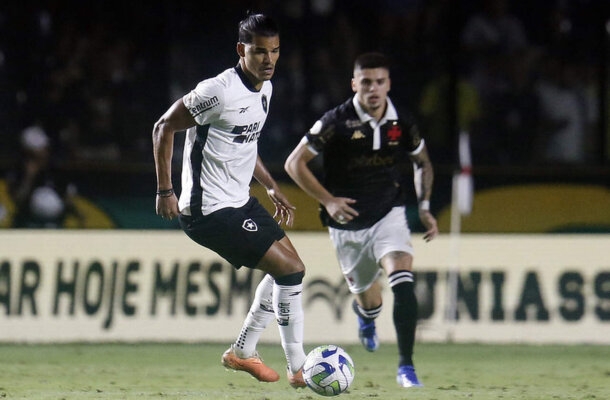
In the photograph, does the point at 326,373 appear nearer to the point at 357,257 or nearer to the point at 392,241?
the point at 392,241

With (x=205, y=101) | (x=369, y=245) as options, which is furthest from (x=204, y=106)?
(x=369, y=245)

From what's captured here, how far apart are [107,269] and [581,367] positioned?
4049 mm

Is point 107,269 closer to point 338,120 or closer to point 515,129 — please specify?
point 338,120

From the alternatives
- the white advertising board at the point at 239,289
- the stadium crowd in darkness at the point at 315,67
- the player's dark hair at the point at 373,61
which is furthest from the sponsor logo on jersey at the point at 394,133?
the stadium crowd in darkness at the point at 315,67

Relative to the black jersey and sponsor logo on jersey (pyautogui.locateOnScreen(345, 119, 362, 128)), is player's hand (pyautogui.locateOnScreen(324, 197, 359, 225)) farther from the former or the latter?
sponsor logo on jersey (pyautogui.locateOnScreen(345, 119, 362, 128))

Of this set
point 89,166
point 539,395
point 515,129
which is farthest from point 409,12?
point 539,395

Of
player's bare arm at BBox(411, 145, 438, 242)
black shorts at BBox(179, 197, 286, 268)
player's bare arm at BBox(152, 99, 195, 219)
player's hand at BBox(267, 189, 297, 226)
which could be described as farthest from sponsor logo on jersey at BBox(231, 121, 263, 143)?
player's bare arm at BBox(411, 145, 438, 242)

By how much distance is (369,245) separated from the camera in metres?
9.14

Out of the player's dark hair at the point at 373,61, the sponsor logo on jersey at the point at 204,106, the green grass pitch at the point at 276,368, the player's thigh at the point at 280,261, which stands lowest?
the green grass pitch at the point at 276,368

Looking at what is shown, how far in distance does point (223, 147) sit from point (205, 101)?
0.32 metres

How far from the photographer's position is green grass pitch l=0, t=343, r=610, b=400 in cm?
793

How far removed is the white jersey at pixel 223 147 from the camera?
23.8 ft

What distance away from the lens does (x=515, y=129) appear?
1469 centimetres

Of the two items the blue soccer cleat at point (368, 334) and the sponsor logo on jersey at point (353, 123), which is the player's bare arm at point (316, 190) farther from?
the blue soccer cleat at point (368, 334)
